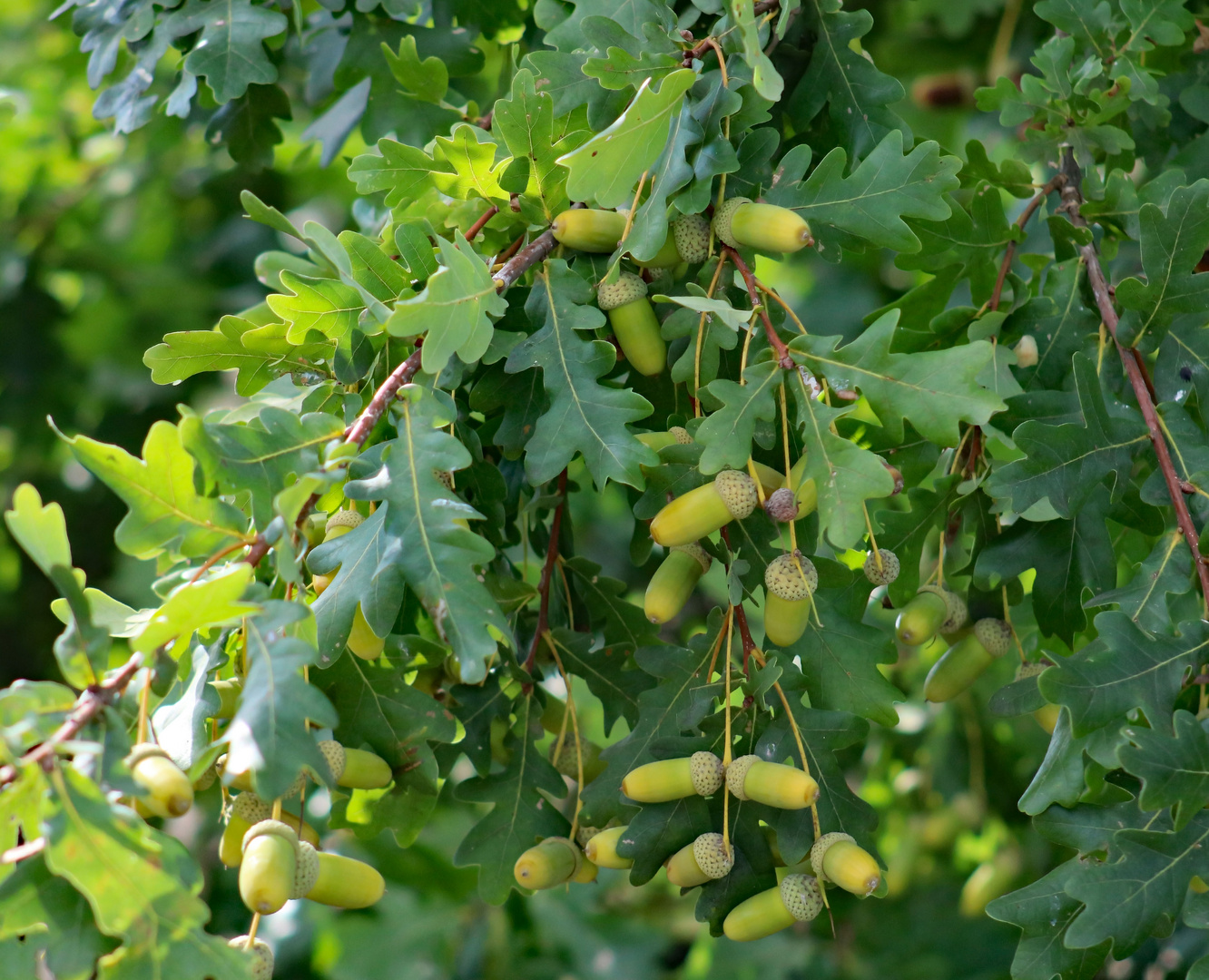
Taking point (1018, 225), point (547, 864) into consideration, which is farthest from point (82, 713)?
point (1018, 225)

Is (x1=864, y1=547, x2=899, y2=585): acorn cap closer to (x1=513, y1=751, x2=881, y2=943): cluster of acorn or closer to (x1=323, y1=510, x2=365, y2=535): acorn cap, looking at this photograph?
(x1=513, y1=751, x2=881, y2=943): cluster of acorn

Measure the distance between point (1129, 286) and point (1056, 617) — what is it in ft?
1.14

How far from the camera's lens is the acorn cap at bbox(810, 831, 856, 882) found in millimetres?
1080

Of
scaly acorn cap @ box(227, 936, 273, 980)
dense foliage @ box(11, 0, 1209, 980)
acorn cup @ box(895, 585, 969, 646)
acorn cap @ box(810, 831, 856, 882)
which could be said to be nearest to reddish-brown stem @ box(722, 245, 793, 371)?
dense foliage @ box(11, 0, 1209, 980)

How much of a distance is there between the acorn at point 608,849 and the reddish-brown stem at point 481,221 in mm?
619

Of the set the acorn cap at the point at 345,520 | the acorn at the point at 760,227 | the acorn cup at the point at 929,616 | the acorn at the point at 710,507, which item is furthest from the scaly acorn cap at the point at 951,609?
the acorn cap at the point at 345,520

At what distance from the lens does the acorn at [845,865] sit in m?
1.03

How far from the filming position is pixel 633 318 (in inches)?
46.1

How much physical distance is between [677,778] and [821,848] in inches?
5.8

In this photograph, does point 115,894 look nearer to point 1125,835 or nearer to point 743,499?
point 743,499

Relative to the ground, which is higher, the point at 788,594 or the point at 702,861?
the point at 788,594

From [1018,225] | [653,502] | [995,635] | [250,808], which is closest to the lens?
[250,808]

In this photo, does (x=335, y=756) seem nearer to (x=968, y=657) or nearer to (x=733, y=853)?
(x=733, y=853)

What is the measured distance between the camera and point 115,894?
2.65ft
